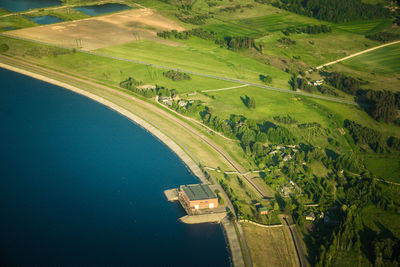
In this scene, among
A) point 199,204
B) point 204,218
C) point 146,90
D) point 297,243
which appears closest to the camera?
point 297,243

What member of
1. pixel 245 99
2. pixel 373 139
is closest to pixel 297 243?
pixel 373 139

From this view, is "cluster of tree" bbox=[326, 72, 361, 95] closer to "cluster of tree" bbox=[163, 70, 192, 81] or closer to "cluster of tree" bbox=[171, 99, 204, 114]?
"cluster of tree" bbox=[163, 70, 192, 81]

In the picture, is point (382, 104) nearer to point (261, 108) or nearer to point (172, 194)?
point (261, 108)

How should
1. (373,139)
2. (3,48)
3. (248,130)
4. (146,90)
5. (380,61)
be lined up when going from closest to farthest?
(248,130) → (373,139) → (146,90) → (3,48) → (380,61)

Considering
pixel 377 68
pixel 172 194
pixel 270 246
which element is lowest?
pixel 270 246

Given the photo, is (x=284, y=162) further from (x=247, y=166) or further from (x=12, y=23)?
(x=12, y=23)

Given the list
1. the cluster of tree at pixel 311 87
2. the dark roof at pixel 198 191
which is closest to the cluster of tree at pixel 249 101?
the cluster of tree at pixel 311 87

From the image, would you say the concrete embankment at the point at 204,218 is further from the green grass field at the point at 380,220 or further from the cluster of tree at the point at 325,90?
the cluster of tree at the point at 325,90
